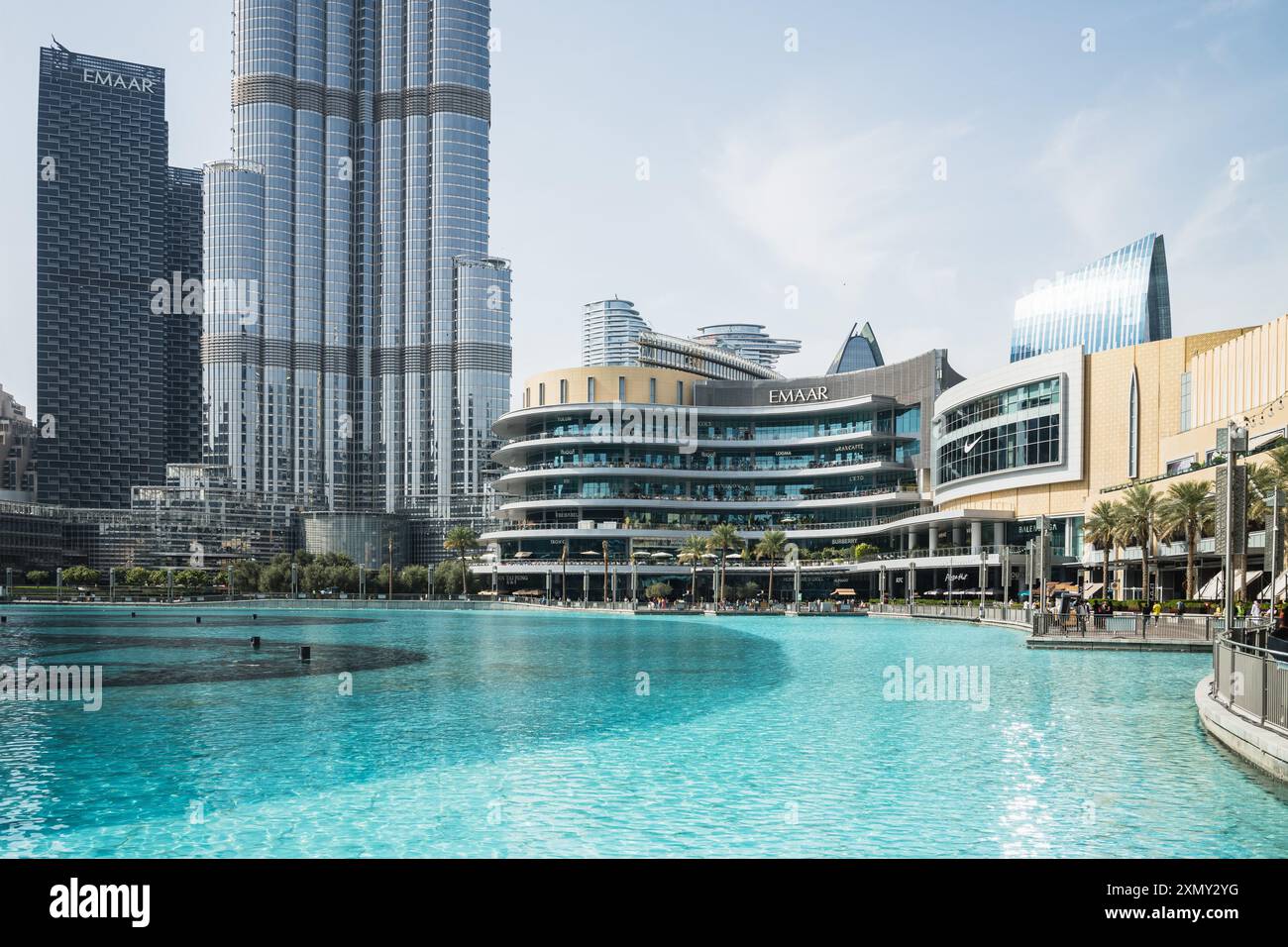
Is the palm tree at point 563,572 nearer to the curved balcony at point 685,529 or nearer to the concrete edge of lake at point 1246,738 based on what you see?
the curved balcony at point 685,529

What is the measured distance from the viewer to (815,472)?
133500mm

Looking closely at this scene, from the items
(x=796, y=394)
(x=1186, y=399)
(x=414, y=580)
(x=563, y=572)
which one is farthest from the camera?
(x=414, y=580)

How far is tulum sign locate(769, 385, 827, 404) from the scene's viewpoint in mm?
137125

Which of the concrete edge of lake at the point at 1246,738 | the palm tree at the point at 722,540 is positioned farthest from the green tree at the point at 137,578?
the concrete edge of lake at the point at 1246,738

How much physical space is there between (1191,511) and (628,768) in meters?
50.3

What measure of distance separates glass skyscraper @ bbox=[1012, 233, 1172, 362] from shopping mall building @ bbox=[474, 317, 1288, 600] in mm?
31134

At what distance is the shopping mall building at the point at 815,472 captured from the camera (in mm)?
91812

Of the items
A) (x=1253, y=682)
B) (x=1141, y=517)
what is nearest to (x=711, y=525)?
(x=1141, y=517)

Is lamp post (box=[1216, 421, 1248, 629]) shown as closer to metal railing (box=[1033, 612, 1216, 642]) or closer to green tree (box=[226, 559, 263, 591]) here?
Answer: metal railing (box=[1033, 612, 1216, 642])

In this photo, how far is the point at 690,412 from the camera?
137375 mm

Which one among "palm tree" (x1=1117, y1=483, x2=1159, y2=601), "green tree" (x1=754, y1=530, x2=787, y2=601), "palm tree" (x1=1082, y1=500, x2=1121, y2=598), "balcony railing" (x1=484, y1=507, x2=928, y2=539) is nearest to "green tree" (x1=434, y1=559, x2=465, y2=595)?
"balcony railing" (x1=484, y1=507, x2=928, y2=539)

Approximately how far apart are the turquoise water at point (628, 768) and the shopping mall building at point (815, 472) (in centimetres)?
5774

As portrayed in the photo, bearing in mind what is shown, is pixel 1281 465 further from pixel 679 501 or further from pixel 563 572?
pixel 679 501
